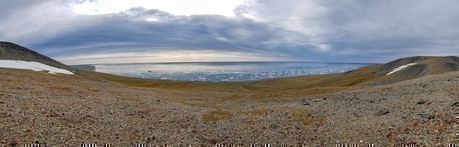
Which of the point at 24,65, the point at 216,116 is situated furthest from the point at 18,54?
the point at 216,116

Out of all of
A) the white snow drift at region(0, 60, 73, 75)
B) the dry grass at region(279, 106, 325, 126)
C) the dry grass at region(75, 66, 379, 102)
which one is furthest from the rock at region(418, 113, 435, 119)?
the white snow drift at region(0, 60, 73, 75)

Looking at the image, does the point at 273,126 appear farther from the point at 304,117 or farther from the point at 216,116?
the point at 216,116

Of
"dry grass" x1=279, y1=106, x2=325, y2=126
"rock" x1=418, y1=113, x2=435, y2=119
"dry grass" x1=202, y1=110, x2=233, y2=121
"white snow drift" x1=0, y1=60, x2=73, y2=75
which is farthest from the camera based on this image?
"white snow drift" x1=0, y1=60, x2=73, y2=75

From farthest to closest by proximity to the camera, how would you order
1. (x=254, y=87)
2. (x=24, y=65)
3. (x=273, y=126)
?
(x=254, y=87)
(x=24, y=65)
(x=273, y=126)

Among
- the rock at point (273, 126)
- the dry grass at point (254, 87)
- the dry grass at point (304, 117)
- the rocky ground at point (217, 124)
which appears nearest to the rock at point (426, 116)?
the rocky ground at point (217, 124)

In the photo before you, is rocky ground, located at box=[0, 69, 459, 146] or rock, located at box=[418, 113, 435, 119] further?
rock, located at box=[418, 113, 435, 119]

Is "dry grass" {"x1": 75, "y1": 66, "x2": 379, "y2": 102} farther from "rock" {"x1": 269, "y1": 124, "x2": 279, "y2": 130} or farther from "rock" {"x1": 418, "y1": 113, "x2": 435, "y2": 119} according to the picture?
"rock" {"x1": 418, "y1": 113, "x2": 435, "y2": 119}

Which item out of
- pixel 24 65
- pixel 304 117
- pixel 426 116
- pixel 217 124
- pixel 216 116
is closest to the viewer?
pixel 426 116

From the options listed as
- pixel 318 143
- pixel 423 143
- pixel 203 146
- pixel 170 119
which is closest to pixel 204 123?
pixel 170 119

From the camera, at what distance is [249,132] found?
29578 millimetres

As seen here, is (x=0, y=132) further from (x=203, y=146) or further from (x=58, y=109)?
(x=203, y=146)

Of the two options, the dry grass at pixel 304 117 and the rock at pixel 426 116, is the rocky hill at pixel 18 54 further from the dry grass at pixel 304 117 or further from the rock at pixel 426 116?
the rock at pixel 426 116

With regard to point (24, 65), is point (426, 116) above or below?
below

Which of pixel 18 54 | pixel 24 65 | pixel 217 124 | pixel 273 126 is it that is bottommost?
pixel 217 124
